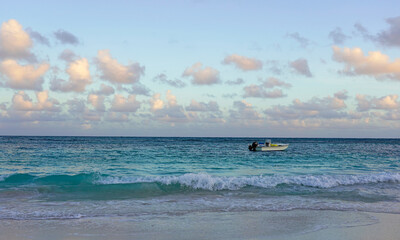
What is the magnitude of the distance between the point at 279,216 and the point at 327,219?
1471 mm

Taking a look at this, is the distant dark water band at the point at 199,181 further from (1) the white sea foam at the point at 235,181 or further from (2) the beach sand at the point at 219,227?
(2) the beach sand at the point at 219,227

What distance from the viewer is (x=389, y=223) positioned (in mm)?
10125

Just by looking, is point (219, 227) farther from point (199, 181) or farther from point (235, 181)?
point (235, 181)

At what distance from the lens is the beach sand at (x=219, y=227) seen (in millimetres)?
8797

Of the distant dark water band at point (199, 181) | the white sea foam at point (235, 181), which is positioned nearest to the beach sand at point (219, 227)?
the white sea foam at point (235, 181)

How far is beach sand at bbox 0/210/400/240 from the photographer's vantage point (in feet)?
28.9

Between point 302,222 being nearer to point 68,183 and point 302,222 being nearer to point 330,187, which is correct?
point 330,187

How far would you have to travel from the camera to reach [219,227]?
9.65 meters

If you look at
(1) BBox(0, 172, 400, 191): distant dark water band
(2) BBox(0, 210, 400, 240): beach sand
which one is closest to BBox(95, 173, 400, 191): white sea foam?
(1) BBox(0, 172, 400, 191): distant dark water band

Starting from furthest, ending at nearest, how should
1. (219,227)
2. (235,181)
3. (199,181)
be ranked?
(235,181) < (199,181) < (219,227)

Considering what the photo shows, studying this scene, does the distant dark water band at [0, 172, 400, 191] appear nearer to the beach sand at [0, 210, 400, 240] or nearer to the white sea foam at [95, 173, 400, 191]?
the white sea foam at [95, 173, 400, 191]

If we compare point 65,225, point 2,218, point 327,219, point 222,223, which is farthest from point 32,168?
point 327,219

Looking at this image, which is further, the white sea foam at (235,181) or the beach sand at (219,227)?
the white sea foam at (235,181)

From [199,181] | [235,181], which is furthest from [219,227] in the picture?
[235,181]
